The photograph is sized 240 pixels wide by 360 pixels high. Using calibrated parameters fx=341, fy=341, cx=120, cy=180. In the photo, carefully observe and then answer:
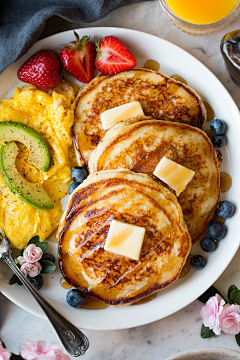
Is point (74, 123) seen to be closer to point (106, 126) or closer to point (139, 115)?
point (106, 126)

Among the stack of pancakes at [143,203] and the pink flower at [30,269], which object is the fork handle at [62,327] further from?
the stack of pancakes at [143,203]

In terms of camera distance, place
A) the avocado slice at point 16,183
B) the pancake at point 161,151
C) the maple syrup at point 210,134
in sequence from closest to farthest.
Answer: the pancake at point 161,151 → the avocado slice at point 16,183 → the maple syrup at point 210,134

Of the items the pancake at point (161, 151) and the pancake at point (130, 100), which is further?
the pancake at point (130, 100)

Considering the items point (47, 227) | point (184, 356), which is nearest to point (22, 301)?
point (47, 227)

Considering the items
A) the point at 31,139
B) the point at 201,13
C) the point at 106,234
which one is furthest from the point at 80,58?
the point at 106,234

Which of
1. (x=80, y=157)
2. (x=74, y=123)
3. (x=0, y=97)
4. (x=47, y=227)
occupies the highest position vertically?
(x=0, y=97)

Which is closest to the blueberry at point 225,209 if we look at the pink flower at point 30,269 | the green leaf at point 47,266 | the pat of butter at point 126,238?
the pat of butter at point 126,238
